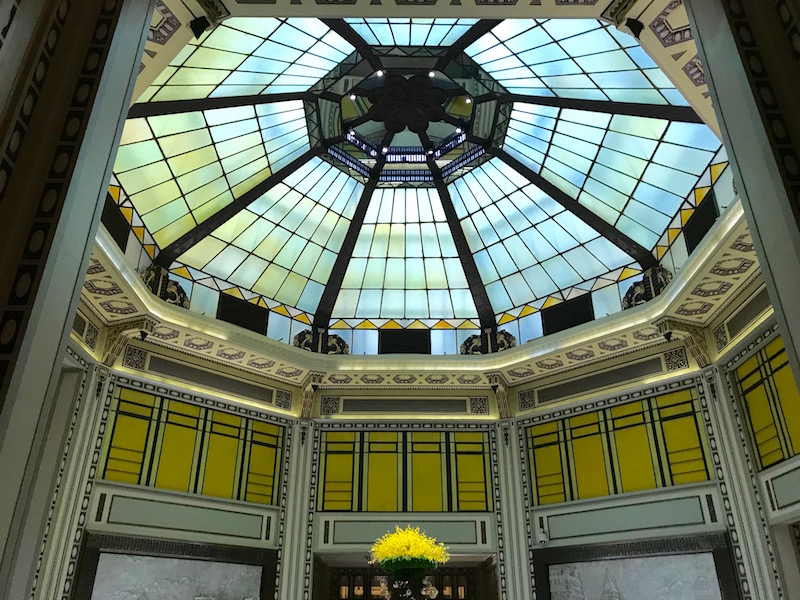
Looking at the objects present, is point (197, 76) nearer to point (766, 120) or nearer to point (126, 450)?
point (126, 450)

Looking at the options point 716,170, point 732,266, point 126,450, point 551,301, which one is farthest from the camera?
point 551,301

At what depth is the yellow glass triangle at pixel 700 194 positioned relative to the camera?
453 inches

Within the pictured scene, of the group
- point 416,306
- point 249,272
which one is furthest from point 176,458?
point 416,306

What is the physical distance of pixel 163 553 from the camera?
1180cm

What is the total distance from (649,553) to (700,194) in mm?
6735

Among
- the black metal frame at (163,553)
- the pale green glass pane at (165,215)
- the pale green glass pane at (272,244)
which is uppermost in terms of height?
the pale green glass pane at (272,244)

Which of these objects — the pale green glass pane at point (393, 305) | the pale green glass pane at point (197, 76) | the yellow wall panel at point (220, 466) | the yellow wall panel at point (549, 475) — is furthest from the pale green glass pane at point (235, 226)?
the yellow wall panel at point (549, 475)

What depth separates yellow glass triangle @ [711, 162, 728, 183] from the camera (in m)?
11.0

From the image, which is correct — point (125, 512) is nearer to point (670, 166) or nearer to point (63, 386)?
point (63, 386)

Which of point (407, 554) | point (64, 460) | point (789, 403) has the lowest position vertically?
point (407, 554)

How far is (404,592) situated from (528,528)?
6.53 metres

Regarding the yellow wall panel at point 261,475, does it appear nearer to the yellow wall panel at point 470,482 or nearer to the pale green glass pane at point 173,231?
the yellow wall panel at point 470,482

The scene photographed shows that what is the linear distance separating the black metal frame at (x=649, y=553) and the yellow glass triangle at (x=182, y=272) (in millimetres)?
9343

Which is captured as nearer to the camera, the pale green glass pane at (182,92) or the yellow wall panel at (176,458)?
the pale green glass pane at (182,92)
